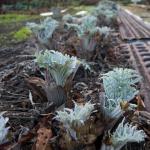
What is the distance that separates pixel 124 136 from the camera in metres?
2.15

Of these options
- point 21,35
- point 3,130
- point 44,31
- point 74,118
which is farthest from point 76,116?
point 21,35

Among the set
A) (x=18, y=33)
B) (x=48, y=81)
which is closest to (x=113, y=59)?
(x=48, y=81)

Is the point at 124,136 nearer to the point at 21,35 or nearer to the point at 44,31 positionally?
the point at 44,31

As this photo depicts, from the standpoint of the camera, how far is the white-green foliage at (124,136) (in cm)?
213

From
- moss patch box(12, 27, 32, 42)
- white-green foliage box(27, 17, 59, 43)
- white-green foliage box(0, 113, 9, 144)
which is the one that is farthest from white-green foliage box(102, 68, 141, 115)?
moss patch box(12, 27, 32, 42)

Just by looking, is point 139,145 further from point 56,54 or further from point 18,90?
point 18,90

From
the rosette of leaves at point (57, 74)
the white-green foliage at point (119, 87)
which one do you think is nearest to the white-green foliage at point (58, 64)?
the rosette of leaves at point (57, 74)

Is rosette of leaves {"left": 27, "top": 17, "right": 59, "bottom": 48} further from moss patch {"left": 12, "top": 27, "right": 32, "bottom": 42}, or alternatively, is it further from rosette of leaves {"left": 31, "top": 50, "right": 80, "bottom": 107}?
moss patch {"left": 12, "top": 27, "right": 32, "bottom": 42}

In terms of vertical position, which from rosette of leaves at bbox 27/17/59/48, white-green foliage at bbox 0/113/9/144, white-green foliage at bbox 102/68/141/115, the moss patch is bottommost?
the moss patch

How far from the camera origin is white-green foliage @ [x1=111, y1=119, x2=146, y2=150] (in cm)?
213

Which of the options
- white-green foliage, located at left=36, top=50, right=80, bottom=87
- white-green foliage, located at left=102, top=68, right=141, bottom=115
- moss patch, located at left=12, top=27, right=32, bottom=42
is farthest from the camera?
moss patch, located at left=12, top=27, right=32, bottom=42

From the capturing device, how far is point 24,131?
2500mm

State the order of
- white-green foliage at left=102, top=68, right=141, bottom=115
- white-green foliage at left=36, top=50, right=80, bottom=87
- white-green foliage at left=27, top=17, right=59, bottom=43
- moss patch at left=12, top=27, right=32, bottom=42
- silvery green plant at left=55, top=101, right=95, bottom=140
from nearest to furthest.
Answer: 1. silvery green plant at left=55, top=101, right=95, bottom=140
2. white-green foliage at left=102, top=68, right=141, bottom=115
3. white-green foliage at left=36, top=50, right=80, bottom=87
4. white-green foliage at left=27, top=17, right=59, bottom=43
5. moss patch at left=12, top=27, right=32, bottom=42

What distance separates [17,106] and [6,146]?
0.83 metres
